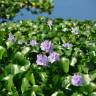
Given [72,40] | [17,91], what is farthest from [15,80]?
[72,40]

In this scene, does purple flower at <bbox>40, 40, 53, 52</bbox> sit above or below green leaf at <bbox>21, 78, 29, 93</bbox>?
above

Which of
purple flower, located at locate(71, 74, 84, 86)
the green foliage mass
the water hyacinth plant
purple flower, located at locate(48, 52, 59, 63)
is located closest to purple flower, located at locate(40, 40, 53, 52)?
the water hyacinth plant

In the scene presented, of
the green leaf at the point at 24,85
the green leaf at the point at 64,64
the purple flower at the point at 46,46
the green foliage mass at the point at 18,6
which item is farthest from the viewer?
the green foliage mass at the point at 18,6

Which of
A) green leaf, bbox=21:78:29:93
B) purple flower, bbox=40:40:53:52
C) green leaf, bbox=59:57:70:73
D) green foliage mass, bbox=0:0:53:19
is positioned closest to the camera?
green leaf, bbox=21:78:29:93

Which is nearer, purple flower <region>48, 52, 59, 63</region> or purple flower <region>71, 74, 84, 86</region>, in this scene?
purple flower <region>71, 74, 84, 86</region>

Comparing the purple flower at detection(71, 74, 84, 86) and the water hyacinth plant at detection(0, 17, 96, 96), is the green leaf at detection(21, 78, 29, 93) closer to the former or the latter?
the water hyacinth plant at detection(0, 17, 96, 96)

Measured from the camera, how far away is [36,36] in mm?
5754

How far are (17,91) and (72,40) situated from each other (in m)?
2.36

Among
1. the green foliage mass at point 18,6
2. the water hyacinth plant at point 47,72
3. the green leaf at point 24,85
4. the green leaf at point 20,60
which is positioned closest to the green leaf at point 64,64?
the water hyacinth plant at point 47,72

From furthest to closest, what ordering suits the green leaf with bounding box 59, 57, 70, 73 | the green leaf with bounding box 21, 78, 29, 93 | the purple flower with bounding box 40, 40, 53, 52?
the purple flower with bounding box 40, 40, 53, 52 → the green leaf with bounding box 59, 57, 70, 73 → the green leaf with bounding box 21, 78, 29, 93

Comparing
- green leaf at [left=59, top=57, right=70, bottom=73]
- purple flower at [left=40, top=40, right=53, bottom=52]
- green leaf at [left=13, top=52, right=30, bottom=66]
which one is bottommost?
green leaf at [left=59, top=57, right=70, bottom=73]

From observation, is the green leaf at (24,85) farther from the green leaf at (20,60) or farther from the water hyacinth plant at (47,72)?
the green leaf at (20,60)

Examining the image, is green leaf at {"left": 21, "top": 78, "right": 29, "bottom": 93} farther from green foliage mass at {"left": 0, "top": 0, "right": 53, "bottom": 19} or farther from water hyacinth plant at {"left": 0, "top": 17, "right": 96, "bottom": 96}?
green foliage mass at {"left": 0, "top": 0, "right": 53, "bottom": 19}

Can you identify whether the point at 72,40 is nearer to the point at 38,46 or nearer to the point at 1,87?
the point at 38,46
